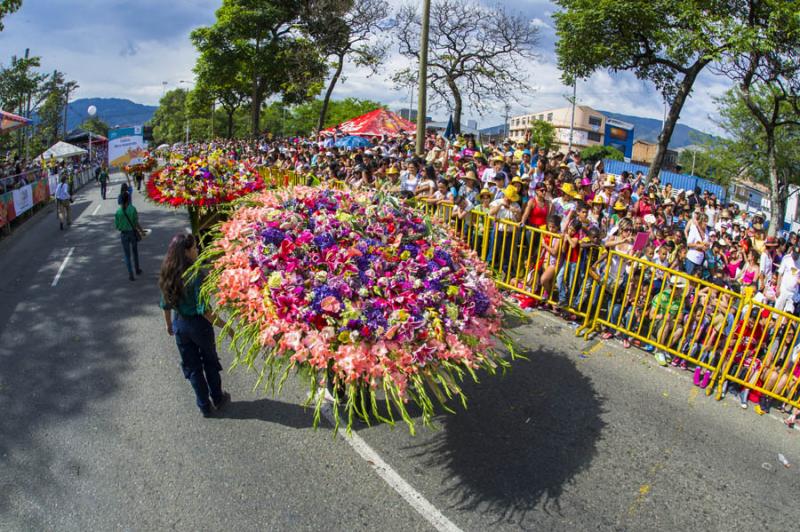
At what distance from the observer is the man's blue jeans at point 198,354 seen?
498cm

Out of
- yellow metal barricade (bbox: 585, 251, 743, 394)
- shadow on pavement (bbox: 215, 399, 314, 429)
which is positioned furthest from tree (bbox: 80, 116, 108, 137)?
yellow metal barricade (bbox: 585, 251, 743, 394)

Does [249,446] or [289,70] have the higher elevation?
[289,70]

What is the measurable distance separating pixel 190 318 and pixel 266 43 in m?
35.8

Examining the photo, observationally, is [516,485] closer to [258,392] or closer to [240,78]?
[258,392]

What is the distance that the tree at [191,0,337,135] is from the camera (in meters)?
33.0

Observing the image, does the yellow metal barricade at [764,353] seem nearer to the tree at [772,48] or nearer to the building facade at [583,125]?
the tree at [772,48]

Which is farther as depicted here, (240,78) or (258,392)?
(240,78)

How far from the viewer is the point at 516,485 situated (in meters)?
4.34

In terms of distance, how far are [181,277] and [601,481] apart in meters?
4.08

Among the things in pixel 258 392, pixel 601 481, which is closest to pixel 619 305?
pixel 601 481

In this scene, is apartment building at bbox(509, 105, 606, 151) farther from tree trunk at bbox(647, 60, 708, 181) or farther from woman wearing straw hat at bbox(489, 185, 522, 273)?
woman wearing straw hat at bbox(489, 185, 522, 273)

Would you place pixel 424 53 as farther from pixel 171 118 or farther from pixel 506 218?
pixel 171 118

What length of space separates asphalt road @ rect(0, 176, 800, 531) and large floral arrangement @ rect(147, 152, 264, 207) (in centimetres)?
290

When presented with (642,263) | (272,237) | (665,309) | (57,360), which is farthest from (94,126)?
(665,309)
